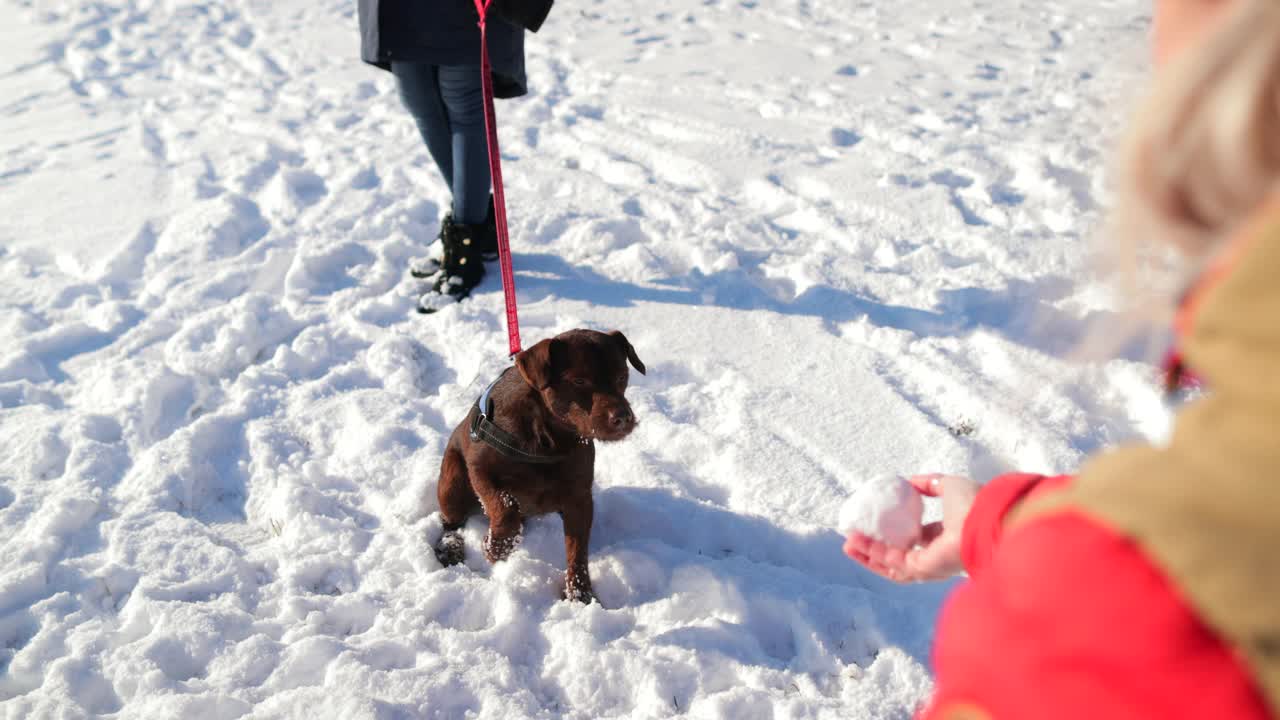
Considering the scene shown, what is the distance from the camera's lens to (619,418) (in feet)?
7.82

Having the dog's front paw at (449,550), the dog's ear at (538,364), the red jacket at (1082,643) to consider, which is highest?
the red jacket at (1082,643)

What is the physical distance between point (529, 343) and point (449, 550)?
1319 mm

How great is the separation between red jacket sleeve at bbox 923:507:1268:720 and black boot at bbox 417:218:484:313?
12.1 ft

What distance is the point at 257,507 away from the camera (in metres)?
2.92

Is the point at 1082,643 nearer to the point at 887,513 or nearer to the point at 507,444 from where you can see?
the point at 887,513

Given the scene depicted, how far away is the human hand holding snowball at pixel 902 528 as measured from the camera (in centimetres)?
120

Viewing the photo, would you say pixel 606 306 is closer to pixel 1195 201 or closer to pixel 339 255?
pixel 339 255

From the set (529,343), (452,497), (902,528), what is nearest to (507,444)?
(452,497)

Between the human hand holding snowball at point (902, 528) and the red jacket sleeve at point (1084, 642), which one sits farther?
the human hand holding snowball at point (902, 528)

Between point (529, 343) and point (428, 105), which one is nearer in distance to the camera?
point (529, 343)

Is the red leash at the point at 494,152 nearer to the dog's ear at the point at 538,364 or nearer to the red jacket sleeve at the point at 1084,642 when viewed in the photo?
the dog's ear at the point at 538,364

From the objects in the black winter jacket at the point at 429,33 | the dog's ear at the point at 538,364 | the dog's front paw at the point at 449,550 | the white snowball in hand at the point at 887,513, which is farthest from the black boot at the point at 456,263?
the white snowball in hand at the point at 887,513

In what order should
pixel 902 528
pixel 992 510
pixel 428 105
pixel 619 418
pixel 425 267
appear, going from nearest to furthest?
pixel 992 510 < pixel 902 528 < pixel 619 418 < pixel 428 105 < pixel 425 267

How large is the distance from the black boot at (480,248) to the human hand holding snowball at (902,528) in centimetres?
330
